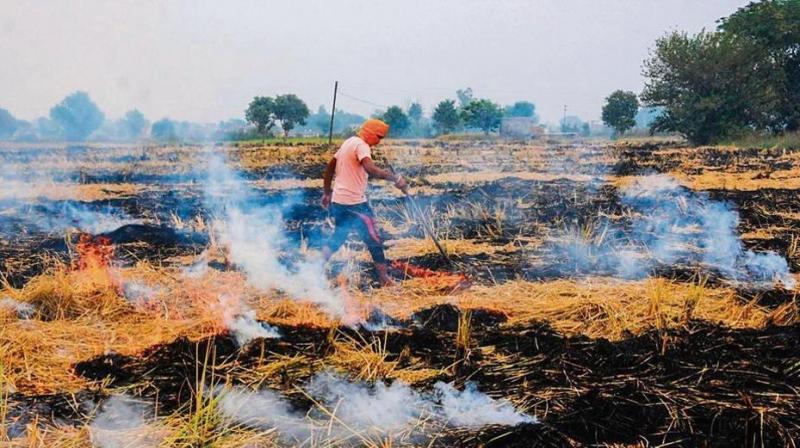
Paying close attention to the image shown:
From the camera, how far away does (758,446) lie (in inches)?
106

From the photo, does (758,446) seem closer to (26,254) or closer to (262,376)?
(262,376)

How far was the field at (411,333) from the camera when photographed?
9.50ft

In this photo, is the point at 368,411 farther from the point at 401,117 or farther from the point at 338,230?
the point at 401,117

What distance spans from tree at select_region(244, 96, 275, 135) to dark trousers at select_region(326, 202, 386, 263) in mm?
17332

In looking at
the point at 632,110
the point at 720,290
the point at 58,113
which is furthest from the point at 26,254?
the point at 632,110

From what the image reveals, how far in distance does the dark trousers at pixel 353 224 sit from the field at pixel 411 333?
38 centimetres

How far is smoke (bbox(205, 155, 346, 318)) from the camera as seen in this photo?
4.93 m

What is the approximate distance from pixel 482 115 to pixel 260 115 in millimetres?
32029

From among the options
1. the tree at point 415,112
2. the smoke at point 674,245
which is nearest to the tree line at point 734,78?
the smoke at point 674,245

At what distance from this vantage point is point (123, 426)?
9.54 ft

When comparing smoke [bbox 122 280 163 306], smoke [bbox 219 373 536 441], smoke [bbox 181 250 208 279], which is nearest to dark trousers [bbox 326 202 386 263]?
smoke [bbox 181 250 208 279]

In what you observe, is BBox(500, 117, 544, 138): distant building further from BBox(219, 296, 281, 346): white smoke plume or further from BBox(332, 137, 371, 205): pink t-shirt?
BBox(219, 296, 281, 346): white smoke plume

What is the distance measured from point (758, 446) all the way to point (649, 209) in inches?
260

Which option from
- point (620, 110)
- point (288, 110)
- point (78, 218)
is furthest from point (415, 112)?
point (78, 218)
